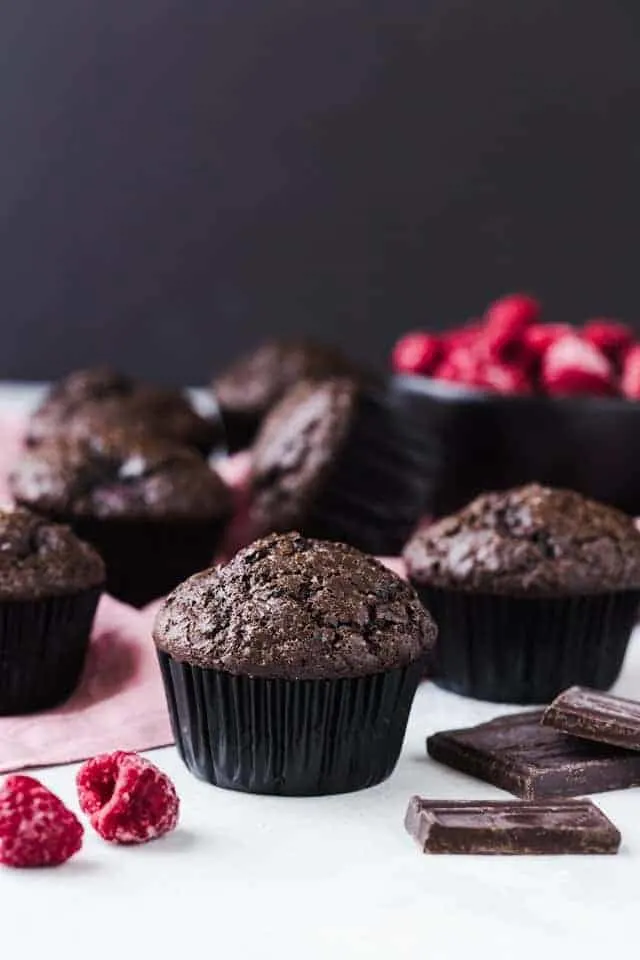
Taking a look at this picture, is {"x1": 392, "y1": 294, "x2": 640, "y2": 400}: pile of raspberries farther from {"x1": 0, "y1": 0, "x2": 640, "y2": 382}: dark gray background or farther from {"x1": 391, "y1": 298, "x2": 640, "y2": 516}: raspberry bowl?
{"x1": 0, "y1": 0, "x2": 640, "y2": 382}: dark gray background

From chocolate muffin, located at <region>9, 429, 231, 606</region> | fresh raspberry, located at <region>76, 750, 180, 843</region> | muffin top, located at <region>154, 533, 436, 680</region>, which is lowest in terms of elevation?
chocolate muffin, located at <region>9, 429, 231, 606</region>

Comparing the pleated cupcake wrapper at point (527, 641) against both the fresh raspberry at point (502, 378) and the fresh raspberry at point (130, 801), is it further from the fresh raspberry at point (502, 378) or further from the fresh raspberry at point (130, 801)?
the fresh raspberry at point (502, 378)

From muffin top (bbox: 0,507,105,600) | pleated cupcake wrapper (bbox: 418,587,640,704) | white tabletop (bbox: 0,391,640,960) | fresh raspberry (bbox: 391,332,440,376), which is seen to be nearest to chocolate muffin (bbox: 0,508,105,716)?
muffin top (bbox: 0,507,105,600)

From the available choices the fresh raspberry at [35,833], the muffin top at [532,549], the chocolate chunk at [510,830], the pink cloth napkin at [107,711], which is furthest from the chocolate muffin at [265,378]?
the fresh raspberry at [35,833]

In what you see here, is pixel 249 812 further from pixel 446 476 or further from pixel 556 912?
pixel 446 476

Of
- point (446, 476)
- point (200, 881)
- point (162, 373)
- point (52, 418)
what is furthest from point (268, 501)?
point (162, 373)

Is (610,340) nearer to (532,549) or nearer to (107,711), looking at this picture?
(532,549)

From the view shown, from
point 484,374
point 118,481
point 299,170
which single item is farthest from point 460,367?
point 299,170
